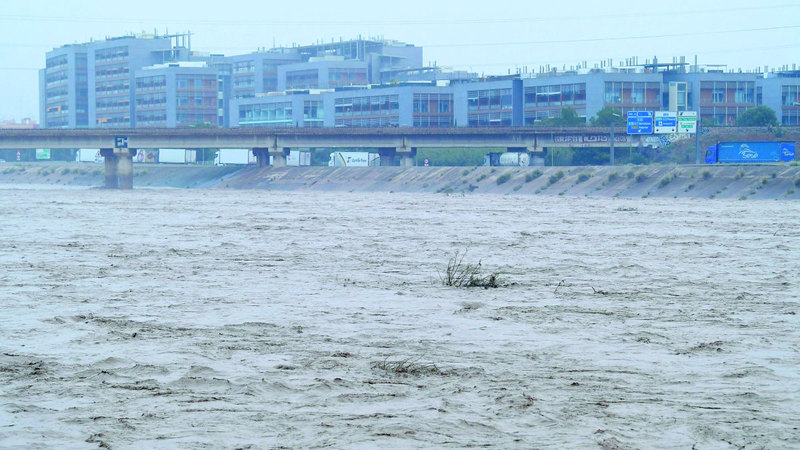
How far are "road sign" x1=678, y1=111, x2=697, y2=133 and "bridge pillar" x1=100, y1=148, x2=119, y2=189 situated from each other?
2467 inches

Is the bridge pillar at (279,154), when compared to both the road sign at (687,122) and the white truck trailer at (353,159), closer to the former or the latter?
the white truck trailer at (353,159)

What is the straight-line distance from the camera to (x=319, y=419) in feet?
36.4

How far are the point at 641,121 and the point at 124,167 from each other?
2253 inches

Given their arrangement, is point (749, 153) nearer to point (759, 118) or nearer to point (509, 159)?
point (509, 159)

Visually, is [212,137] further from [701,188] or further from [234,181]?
[701,188]

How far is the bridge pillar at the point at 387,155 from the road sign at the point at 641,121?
95.7ft

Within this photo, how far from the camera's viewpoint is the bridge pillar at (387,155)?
13100 centimetres

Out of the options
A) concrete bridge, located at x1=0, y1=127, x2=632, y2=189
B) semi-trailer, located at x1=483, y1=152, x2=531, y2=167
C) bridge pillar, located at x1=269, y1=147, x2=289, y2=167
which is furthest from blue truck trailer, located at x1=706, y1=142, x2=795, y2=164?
bridge pillar, located at x1=269, y1=147, x2=289, y2=167

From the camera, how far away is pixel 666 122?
372ft

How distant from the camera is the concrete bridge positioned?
12319 cm

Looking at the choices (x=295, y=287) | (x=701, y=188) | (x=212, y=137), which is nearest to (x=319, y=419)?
(x=295, y=287)

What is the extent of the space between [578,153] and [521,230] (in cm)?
8572

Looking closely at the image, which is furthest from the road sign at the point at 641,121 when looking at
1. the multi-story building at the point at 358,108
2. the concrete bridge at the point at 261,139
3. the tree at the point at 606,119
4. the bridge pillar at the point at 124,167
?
the bridge pillar at the point at 124,167

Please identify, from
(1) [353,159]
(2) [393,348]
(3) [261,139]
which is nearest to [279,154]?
(3) [261,139]
